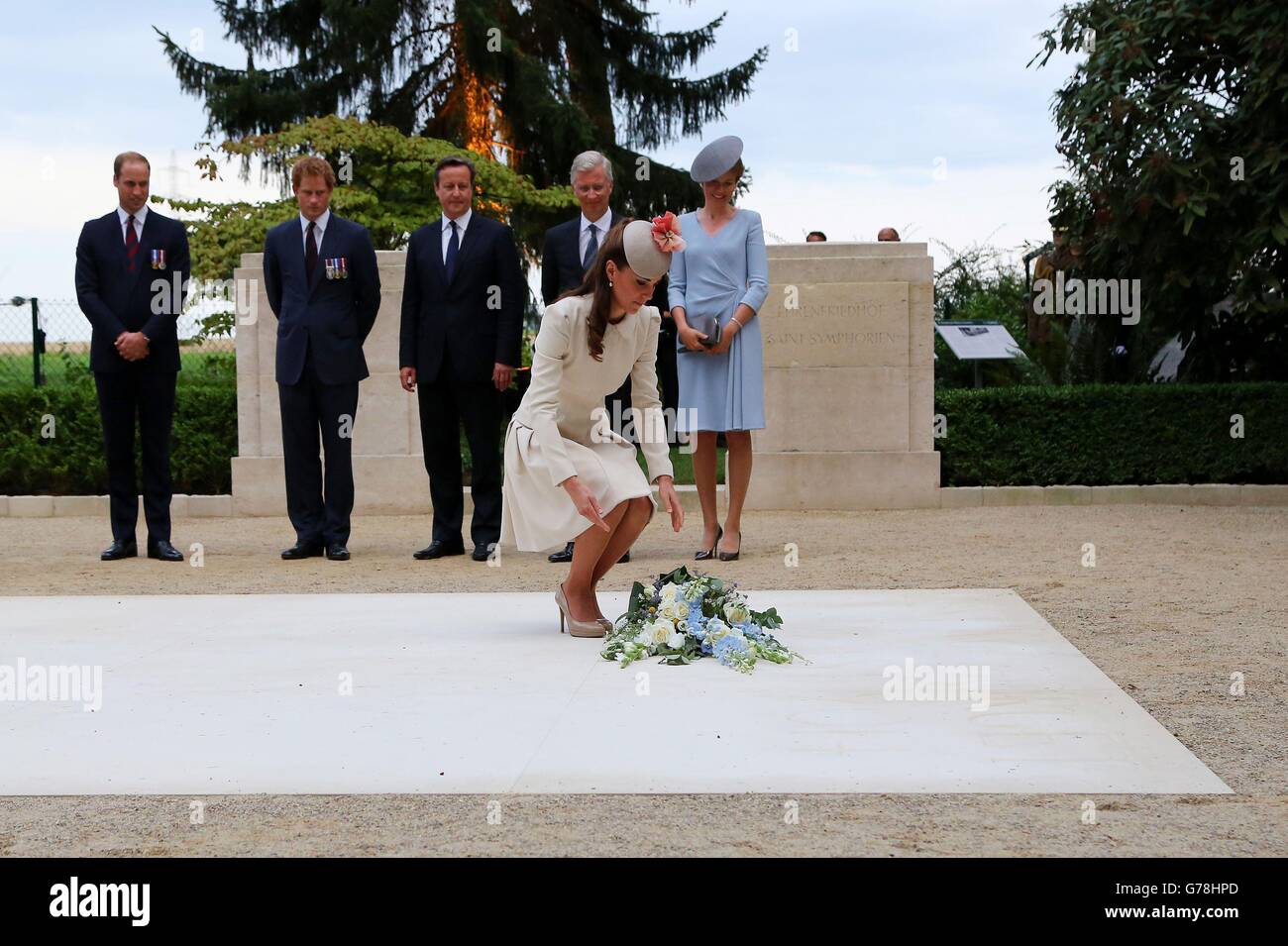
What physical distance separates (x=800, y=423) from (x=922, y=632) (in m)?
6.30

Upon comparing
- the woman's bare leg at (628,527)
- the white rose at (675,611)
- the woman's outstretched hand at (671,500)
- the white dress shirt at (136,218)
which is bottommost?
the white rose at (675,611)

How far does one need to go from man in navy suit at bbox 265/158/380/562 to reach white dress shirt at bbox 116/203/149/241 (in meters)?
0.84

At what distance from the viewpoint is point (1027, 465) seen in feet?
43.2

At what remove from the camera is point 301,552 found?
9938 mm

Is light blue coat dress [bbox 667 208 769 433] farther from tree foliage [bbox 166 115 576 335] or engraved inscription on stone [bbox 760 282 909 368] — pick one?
tree foliage [bbox 166 115 576 335]

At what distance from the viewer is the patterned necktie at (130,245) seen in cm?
1011

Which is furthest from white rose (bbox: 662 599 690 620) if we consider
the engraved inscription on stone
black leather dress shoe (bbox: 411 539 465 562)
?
the engraved inscription on stone

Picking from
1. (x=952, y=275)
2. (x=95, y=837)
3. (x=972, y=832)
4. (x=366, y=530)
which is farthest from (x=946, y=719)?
(x=952, y=275)

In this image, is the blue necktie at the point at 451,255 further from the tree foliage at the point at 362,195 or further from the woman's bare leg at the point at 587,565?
the tree foliage at the point at 362,195

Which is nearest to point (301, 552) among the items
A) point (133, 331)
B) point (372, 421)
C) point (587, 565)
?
point (133, 331)

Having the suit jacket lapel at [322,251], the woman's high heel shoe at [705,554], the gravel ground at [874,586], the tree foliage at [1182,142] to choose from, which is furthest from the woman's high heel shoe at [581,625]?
the tree foliage at [1182,142]

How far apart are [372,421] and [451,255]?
10.5 ft

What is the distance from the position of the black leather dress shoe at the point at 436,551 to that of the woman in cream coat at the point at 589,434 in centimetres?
338

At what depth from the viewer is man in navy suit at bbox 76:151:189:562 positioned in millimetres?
10047
